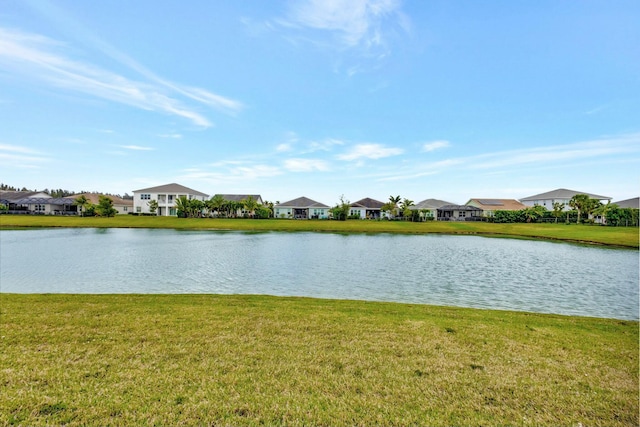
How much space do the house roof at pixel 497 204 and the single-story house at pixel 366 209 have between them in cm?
2480

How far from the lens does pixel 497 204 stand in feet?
274

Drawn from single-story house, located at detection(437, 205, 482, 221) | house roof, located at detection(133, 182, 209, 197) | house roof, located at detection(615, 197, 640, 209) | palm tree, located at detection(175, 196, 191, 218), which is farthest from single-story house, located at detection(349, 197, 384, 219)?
house roof, located at detection(615, 197, 640, 209)

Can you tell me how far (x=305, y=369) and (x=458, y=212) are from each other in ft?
291

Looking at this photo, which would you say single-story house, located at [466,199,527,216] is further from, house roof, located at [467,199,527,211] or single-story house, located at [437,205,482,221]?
single-story house, located at [437,205,482,221]

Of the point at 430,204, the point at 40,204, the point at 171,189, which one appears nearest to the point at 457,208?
the point at 430,204

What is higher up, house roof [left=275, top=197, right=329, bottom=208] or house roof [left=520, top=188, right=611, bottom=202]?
house roof [left=520, top=188, right=611, bottom=202]

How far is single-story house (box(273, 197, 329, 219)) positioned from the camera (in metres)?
83.4

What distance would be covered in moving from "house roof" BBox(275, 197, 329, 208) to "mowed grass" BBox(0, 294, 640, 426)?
74.9 metres

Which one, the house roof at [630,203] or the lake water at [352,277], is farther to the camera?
the house roof at [630,203]

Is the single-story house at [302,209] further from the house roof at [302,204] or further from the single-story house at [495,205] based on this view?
the single-story house at [495,205]

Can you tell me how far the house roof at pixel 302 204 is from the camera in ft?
272

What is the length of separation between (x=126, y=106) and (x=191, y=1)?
24.4m

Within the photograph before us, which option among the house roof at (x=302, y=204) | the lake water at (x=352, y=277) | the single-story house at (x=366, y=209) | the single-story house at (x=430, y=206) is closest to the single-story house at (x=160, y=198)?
the house roof at (x=302, y=204)

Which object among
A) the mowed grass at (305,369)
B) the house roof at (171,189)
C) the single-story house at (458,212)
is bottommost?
the mowed grass at (305,369)
